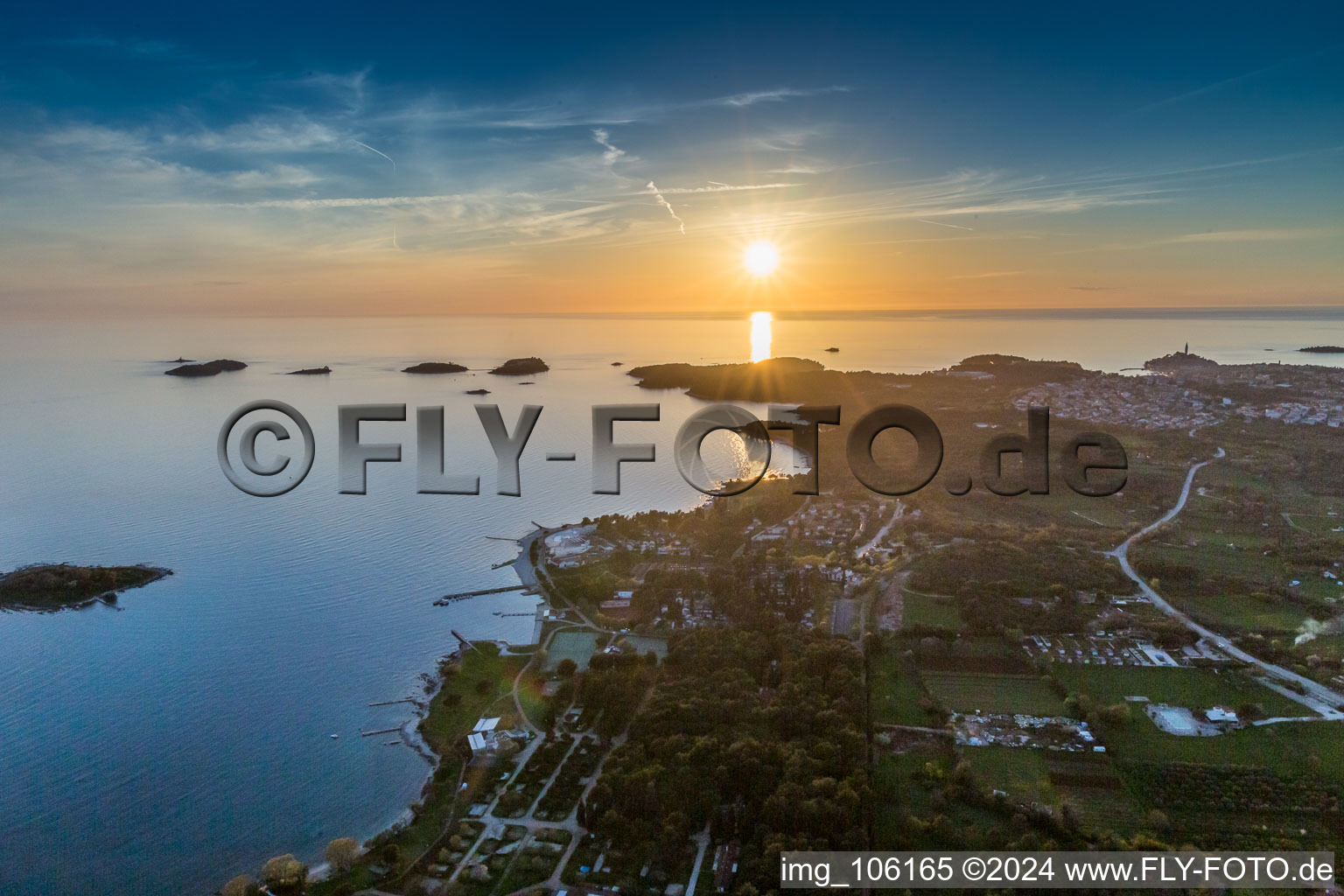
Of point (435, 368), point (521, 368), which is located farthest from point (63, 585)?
→ point (521, 368)

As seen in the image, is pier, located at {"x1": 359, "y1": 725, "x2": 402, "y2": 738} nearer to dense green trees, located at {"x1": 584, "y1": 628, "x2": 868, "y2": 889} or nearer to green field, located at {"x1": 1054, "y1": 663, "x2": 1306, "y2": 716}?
dense green trees, located at {"x1": 584, "y1": 628, "x2": 868, "y2": 889}

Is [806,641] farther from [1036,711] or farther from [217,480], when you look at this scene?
[217,480]

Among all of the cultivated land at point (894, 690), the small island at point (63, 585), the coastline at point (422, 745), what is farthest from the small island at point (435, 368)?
the coastline at point (422, 745)

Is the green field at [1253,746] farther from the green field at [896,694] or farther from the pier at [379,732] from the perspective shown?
the pier at [379,732]

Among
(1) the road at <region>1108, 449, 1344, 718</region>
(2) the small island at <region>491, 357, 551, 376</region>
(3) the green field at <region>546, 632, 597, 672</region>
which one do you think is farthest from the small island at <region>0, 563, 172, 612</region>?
(2) the small island at <region>491, 357, 551, 376</region>

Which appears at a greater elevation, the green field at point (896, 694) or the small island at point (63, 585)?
the small island at point (63, 585)

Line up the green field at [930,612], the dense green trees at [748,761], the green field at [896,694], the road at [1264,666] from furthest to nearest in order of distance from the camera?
the green field at [930,612]
the road at [1264,666]
the green field at [896,694]
the dense green trees at [748,761]
